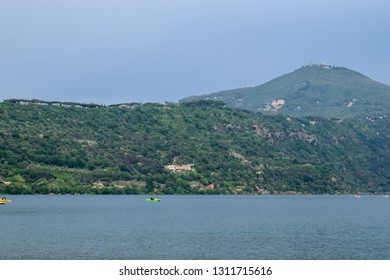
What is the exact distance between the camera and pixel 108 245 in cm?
10638

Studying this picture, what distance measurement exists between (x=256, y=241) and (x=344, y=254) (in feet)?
59.4

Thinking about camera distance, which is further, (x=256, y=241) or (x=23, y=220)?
(x=23, y=220)

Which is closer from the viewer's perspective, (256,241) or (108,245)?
(108,245)
